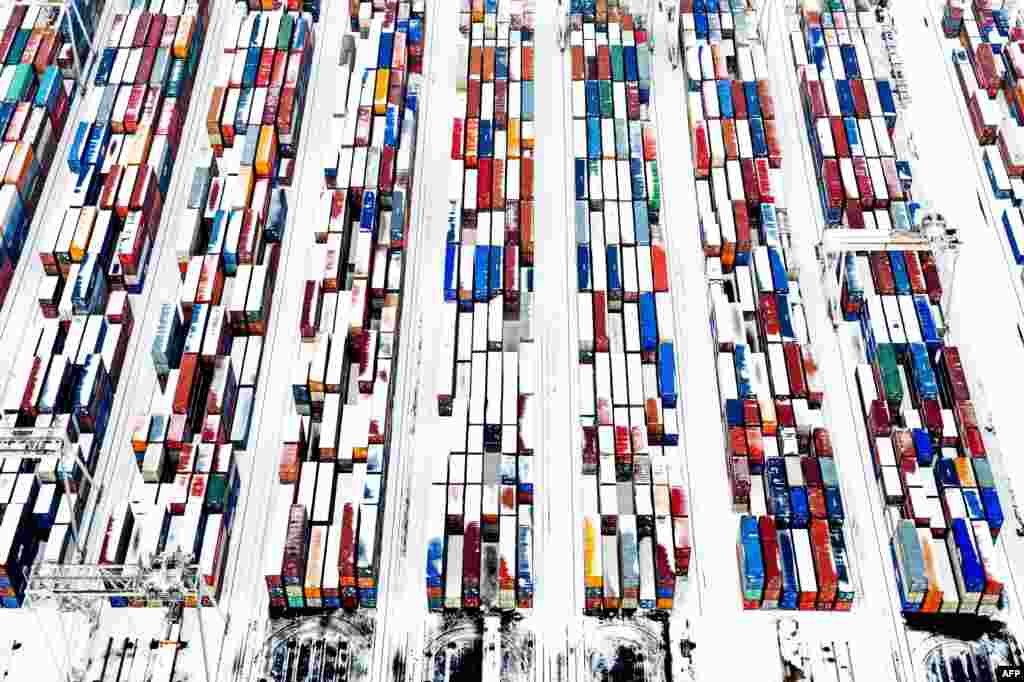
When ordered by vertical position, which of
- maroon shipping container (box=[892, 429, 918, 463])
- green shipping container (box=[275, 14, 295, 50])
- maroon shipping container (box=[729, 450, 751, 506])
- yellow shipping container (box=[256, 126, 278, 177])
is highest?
green shipping container (box=[275, 14, 295, 50])

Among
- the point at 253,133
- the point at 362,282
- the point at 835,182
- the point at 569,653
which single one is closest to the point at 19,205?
the point at 253,133

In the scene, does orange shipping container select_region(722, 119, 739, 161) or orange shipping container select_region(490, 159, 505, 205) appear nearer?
orange shipping container select_region(490, 159, 505, 205)

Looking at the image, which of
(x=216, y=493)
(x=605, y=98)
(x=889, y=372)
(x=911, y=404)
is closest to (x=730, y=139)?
(x=605, y=98)

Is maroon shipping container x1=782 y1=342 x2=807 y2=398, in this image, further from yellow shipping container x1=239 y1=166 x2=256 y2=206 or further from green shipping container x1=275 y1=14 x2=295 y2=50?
green shipping container x1=275 y1=14 x2=295 y2=50

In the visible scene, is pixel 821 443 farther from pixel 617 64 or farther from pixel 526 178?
pixel 617 64

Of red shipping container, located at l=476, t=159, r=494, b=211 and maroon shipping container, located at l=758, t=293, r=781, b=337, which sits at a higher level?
red shipping container, located at l=476, t=159, r=494, b=211

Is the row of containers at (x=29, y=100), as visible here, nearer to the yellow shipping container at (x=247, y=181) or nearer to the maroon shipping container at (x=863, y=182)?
the yellow shipping container at (x=247, y=181)

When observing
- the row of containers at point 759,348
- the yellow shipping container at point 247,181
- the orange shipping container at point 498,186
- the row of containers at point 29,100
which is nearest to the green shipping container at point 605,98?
the row of containers at point 759,348

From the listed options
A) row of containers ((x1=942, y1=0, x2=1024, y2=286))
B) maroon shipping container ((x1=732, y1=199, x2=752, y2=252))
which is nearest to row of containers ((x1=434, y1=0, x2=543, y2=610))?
maroon shipping container ((x1=732, y1=199, x2=752, y2=252))
